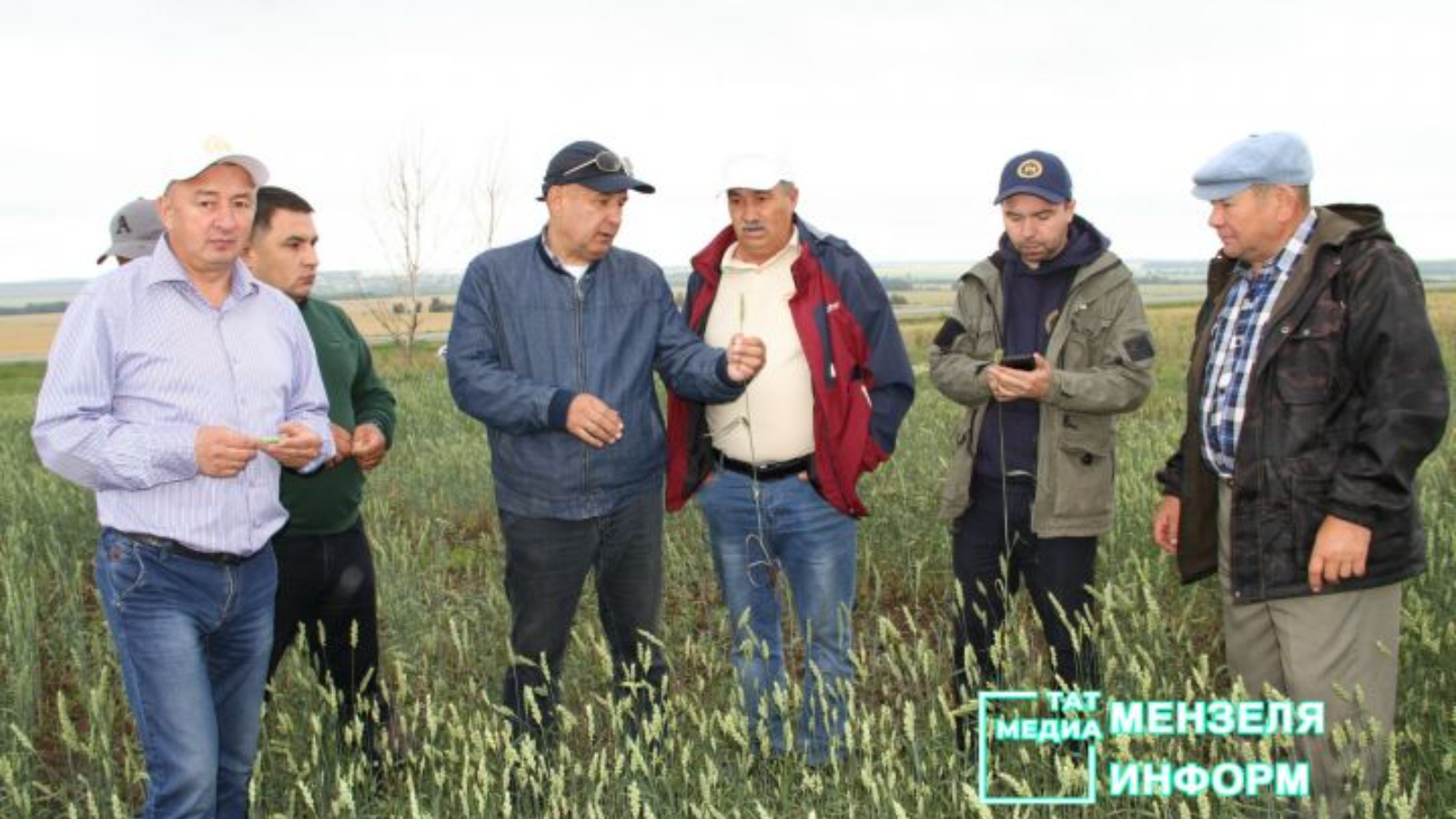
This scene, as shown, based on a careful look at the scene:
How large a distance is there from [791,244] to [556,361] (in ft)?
3.24

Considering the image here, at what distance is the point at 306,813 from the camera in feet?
10.8

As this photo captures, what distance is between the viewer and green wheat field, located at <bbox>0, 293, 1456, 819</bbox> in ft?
9.30

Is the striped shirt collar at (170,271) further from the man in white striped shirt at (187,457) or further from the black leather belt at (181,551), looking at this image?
the black leather belt at (181,551)

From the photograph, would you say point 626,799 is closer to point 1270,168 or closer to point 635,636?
point 635,636

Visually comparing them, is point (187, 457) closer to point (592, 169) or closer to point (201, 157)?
point (201, 157)

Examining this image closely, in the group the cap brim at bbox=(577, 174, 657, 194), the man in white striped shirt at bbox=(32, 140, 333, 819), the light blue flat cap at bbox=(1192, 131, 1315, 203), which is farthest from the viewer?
the cap brim at bbox=(577, 174, 657, 194)

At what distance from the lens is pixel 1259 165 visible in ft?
9.73

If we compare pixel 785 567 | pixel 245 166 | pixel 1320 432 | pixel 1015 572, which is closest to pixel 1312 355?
pixel 1320 432

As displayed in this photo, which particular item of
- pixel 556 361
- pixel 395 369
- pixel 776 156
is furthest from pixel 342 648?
pixel 395 369

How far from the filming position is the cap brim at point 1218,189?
3.02m

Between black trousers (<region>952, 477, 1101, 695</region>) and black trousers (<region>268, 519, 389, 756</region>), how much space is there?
6.87 feet

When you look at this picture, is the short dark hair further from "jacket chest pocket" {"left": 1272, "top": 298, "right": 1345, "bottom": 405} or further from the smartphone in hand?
"jacket chest pocket" {"left": 1272, "top": 298, "right": 1345, "bottom": 405}

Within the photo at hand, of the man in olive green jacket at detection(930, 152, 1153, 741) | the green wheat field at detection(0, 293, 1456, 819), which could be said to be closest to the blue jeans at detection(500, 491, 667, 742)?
the green wheat field at detection(0, 293, 1456, 819)

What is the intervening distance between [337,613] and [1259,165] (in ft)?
10.7
